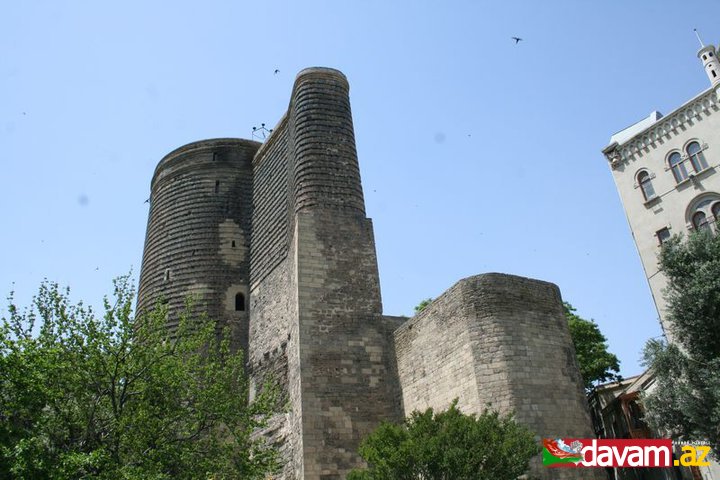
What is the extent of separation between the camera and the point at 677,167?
71.9 feet

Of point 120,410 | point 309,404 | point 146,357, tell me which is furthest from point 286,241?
point 120,410

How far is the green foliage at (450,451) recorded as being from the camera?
11445 millimetres

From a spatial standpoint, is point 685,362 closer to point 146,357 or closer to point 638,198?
point 638,198

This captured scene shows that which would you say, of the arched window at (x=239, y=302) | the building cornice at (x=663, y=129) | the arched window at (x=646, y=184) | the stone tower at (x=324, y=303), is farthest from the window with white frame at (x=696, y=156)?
the arched window at (x=239, y=302)

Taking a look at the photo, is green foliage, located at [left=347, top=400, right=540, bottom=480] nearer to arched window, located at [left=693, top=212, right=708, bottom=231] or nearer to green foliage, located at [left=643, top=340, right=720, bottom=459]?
green foliage, located at [left=643, top=340, right=720, bottom=459]

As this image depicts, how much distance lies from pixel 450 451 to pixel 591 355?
662 inches

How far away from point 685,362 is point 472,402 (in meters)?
4.99

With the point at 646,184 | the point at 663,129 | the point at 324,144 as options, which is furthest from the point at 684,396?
the point at 324,144

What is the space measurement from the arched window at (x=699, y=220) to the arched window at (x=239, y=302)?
49.8 feet

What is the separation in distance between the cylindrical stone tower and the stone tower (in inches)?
2.0

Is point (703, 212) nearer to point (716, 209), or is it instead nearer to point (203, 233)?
point (716, 209)

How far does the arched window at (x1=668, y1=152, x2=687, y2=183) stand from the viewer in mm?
21656

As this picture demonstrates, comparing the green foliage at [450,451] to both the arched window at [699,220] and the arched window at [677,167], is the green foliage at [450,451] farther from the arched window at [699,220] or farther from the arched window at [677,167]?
the arched window at [677,167]

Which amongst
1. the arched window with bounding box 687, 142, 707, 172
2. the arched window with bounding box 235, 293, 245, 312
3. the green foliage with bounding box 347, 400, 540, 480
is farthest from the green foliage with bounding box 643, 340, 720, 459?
the arched window with bounding box 235, 293, 245, 312
